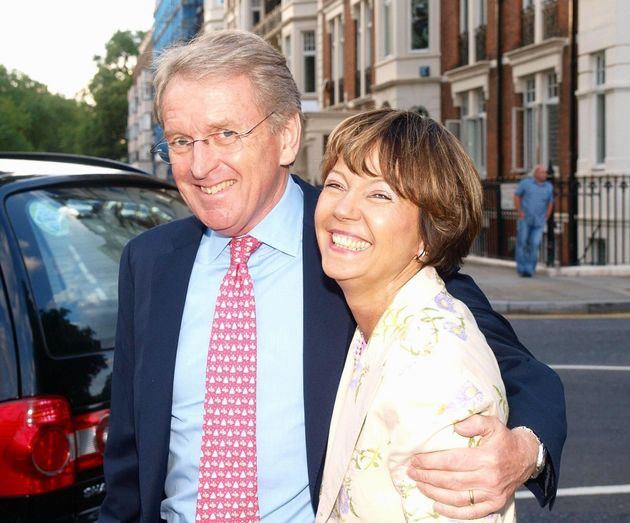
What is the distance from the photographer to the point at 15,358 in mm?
3354

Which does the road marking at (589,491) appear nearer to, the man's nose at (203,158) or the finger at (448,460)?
the man's nose at (203,158)

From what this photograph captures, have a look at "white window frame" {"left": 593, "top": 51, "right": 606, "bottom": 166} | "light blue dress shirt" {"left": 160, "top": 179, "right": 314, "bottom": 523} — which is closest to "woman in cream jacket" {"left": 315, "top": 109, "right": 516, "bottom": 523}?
"light blue dress shirt" {"left": 160, "top": 179, "right": 314, "bottom": 523}

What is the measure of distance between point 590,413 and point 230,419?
→ 6340 millimetres

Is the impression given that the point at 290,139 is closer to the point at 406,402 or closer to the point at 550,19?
the point at 406,402

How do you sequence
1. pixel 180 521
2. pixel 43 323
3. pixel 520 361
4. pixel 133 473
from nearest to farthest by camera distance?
pixel 520 361 < pixel 180 521 < pixel 133 473 < pixel 43 323

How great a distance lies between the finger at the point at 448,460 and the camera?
197 cm

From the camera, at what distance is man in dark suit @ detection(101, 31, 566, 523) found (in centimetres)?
252

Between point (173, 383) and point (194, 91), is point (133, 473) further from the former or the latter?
point (194, 91)

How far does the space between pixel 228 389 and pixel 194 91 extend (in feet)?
2.50

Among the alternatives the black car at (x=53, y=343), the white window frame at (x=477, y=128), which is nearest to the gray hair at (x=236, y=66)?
the black car at (x=53, y=343)

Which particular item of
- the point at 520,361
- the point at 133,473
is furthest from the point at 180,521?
the point at 520,361

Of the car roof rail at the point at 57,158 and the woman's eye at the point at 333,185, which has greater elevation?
the car roof rail at the point at 57,158

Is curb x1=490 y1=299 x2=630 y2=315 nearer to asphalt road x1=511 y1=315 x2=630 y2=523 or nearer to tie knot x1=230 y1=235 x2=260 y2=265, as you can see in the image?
asphalt road x1=511 y1=315 x2=630 y2=523

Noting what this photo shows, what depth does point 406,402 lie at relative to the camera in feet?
6.55
